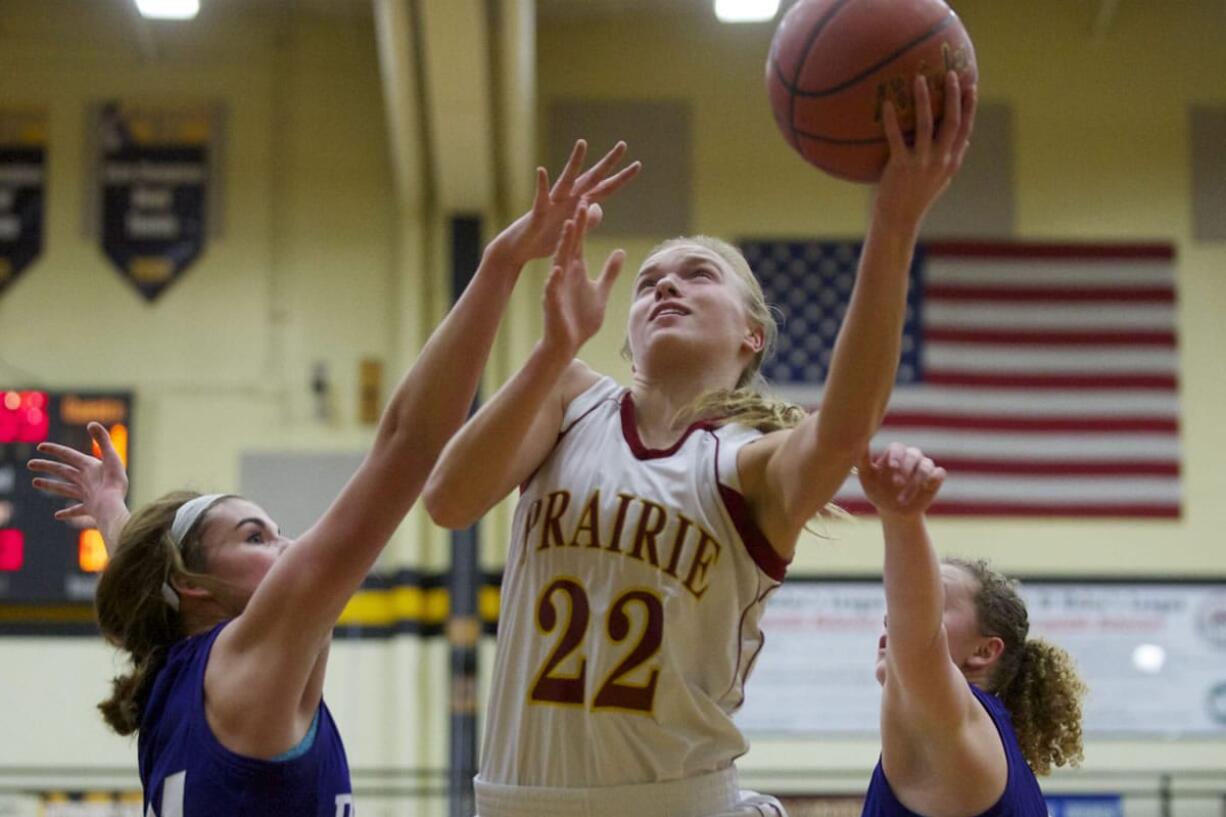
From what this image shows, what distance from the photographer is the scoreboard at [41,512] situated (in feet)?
33.6

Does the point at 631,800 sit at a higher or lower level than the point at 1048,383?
lower

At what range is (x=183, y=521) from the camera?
3.35 m

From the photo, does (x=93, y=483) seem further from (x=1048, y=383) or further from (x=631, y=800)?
(x=1048, y=383)

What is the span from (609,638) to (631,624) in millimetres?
49

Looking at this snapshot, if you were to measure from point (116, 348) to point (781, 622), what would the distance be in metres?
4.95

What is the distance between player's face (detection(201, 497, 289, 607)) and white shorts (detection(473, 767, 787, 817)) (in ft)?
2.10

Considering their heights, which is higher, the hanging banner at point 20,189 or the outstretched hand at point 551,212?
the hanging banner at point 20,189

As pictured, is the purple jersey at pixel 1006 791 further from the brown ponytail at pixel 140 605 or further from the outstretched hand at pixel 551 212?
the brown ponytail at pixel 140 605

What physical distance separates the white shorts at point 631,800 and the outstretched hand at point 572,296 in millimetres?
820

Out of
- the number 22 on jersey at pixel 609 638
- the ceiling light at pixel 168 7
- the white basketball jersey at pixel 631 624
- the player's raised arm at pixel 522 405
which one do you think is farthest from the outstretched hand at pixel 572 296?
the ceiling light at pixel 168 7

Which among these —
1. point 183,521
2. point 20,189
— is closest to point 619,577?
point 183,521

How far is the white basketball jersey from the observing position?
9.99ft

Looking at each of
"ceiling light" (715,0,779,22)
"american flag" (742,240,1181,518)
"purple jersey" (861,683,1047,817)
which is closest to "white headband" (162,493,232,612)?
"purple jersey" (861,683,1047,817)

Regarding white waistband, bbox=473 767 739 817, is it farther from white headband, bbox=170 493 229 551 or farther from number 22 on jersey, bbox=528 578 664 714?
white headband, bbox=170 493 229 551
